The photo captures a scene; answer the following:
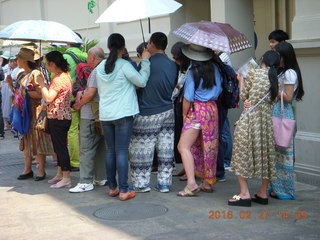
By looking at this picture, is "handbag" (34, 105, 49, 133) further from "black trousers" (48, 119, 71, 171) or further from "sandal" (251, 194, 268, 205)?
"sandal" (251, 194, 268, 205)

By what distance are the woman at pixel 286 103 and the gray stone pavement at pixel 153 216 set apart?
0.18 meters

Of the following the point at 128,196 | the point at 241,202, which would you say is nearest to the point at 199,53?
the point at 241,202

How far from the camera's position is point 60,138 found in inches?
283

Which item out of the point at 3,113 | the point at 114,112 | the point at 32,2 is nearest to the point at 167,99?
the point at 114,112

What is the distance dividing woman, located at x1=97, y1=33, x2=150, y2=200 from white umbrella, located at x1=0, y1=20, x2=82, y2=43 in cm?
104

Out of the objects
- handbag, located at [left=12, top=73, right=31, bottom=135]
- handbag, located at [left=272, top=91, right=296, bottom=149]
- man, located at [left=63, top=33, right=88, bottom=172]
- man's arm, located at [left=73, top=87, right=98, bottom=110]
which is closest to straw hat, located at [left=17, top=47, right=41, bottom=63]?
handbag, located at [left=12, top=73, right=31, bottom=135]

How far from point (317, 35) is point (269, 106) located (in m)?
1.53

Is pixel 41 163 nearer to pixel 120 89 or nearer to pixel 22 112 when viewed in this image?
pixel 22 112

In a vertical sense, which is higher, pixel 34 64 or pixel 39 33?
pixel 39 33

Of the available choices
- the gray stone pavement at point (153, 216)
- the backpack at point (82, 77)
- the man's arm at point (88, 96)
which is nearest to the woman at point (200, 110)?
the gray stone pavement at point (153, 216)

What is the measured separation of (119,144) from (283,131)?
1.88m

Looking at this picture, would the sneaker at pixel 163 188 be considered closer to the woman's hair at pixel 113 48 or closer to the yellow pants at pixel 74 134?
the woman's hair at pixel 113 48

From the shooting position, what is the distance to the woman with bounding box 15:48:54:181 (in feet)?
24.9
